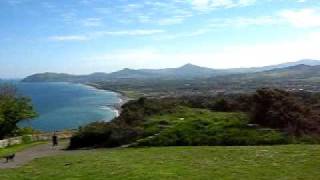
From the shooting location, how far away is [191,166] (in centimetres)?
2464

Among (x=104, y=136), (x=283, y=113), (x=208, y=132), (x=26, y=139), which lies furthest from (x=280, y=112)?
(x=26, y=139)

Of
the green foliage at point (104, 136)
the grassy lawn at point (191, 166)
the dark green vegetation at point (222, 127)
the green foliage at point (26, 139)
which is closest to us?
the grassy lawn at point (191, 166)

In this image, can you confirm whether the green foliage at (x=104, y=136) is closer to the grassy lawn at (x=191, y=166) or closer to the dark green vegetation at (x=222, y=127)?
the dark green vegetation at (x=222, y=127)

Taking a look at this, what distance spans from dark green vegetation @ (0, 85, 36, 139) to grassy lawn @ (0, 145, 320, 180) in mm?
35432

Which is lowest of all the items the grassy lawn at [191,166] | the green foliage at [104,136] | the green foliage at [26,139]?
the green foliage at [26,139]

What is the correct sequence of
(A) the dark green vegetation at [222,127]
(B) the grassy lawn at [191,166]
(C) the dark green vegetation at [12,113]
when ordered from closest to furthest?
(B) the grassy lawn at [191,166] → (A) the dark green vegetation at [222,127] → (C) the dark green vegetation at [12,113]

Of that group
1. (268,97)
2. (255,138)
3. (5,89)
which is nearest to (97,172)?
(255,138)

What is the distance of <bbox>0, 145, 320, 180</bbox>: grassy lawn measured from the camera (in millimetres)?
21672

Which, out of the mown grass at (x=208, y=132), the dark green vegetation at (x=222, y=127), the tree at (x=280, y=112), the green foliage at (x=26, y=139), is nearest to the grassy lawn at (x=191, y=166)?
the mown grass at (x=208, y=132)

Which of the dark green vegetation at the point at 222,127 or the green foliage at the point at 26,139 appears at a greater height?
the dark green vegetation at the point at 222,127

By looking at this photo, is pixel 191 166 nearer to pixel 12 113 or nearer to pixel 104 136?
pixel 104 136

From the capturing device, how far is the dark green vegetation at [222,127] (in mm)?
37713

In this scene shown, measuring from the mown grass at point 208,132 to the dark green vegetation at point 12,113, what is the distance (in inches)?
1005

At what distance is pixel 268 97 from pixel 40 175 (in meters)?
24.5
